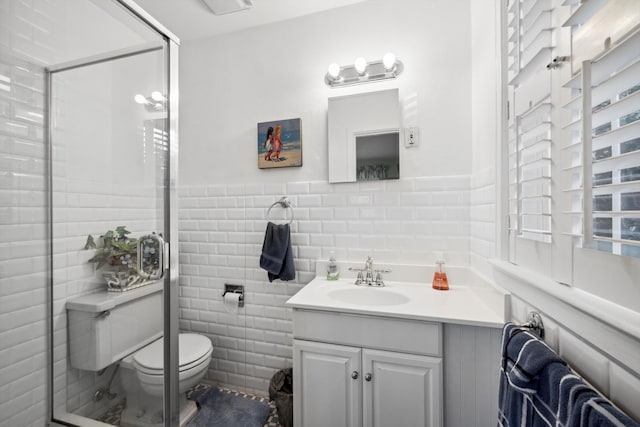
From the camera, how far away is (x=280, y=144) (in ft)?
5.75

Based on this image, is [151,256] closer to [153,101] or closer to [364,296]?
[153,101]

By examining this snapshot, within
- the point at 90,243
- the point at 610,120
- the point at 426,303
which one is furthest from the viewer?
the point at 426,303

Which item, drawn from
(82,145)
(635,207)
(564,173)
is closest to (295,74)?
(82,145)

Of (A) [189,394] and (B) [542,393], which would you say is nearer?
(B) [542,393]

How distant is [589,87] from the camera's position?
49 centimetres

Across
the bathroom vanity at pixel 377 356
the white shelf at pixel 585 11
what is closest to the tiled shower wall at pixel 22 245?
the bathroom vanity at pixel 377 356

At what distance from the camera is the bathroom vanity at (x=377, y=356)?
1.08 meters

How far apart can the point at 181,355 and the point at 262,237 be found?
818mm

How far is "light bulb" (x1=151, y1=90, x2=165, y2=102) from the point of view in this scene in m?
1.14

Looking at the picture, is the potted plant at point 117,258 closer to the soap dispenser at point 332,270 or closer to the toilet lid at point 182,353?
the toilet lid at point 182,353

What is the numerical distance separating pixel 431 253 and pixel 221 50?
201 centimetres

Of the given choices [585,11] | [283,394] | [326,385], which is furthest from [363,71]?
[283,394]

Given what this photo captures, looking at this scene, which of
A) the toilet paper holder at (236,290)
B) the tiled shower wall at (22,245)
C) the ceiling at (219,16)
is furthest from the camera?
the toilet paper holder at (236,290)

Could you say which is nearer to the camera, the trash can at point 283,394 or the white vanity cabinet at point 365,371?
the white vanity cabinet at point 365,371
